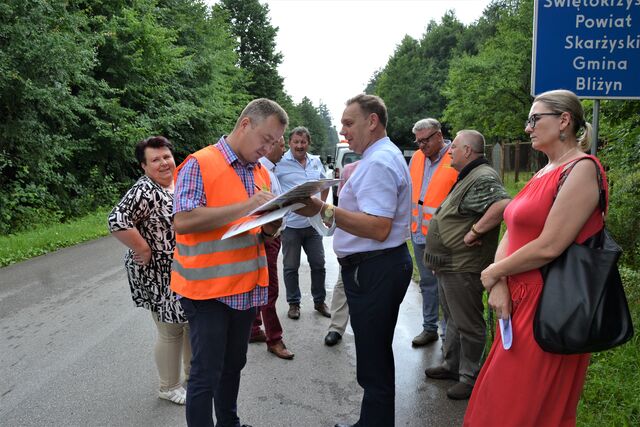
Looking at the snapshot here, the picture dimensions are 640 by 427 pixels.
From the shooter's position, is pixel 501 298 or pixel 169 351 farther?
pixel 169 351

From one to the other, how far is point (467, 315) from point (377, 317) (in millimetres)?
1235

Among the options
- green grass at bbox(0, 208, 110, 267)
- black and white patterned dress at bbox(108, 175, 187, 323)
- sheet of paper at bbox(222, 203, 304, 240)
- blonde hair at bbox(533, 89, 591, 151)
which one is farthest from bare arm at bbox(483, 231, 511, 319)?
green grass at bbox(0, 208, 110, 267)

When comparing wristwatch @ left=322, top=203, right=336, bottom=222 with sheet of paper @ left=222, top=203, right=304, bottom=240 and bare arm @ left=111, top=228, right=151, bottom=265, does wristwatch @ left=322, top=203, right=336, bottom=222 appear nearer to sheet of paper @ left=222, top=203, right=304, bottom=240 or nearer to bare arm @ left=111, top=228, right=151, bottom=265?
sheet of paper @ left=222, top=203, right=304, bottom=240

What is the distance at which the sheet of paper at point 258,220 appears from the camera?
2338mm

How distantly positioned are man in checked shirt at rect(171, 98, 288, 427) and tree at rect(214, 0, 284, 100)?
3852 cm

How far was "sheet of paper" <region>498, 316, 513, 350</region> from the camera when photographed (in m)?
2.25

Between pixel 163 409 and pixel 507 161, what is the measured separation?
25.3m

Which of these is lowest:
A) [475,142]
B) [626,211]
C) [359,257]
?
[626,211]

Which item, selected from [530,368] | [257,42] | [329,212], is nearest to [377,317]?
[329,212]

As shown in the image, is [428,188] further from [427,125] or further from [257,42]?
[257,42]

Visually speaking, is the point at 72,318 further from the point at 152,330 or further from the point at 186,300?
the point at 186,300

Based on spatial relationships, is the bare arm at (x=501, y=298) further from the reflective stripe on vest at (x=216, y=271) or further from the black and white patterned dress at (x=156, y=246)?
the black and white patterned dress at (x=156, y=246)

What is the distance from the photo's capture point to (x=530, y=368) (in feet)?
7.16

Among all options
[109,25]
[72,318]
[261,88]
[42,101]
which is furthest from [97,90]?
[261,88]
